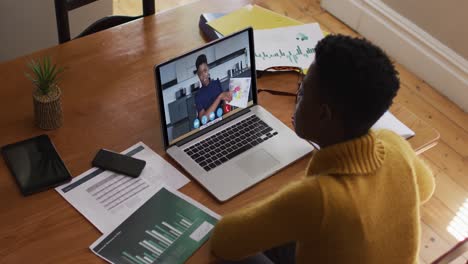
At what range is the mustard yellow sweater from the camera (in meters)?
1.12

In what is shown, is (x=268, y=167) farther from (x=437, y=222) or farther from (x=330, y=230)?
(x=437, y=222)

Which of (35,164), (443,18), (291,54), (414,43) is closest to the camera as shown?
(35,164)

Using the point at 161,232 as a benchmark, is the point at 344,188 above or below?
above

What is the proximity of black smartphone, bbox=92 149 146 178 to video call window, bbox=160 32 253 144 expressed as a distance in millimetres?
113

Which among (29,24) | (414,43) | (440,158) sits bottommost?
(440,158)

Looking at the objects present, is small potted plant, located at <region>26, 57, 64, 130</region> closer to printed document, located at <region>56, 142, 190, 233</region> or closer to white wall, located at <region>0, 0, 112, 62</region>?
printed document, located at <region>56, 142, 190, 233</region>

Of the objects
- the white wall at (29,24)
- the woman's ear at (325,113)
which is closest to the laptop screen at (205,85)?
the woman's ear at (325,113)

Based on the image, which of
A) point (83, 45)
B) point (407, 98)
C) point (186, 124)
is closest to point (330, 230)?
point (186, 124)

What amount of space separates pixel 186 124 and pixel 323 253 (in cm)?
52

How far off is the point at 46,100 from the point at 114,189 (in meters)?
0.29

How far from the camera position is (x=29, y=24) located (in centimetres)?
252

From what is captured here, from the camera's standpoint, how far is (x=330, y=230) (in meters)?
1.12

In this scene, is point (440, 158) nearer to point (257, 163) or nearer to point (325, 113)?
point (257, 163)

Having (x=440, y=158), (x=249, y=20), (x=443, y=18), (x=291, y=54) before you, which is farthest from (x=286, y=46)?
(x=443, y=18)
